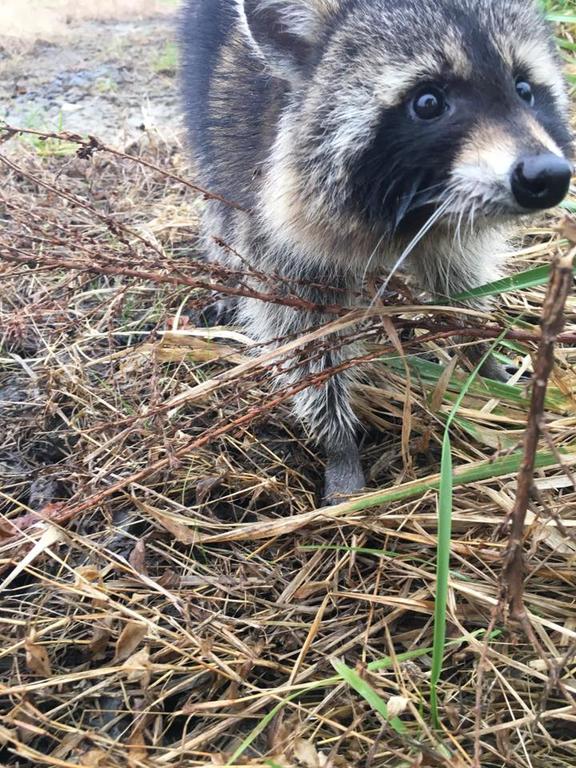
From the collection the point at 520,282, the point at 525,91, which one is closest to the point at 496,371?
the point at 520,282

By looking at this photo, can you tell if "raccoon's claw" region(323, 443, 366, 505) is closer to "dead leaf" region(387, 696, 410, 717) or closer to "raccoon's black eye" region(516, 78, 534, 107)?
"dead leaf" region(387, 696, 410, 717)

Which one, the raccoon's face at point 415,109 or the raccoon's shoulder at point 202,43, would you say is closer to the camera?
the raccoon's face at point 415,109

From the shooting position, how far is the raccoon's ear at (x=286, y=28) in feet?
7.11

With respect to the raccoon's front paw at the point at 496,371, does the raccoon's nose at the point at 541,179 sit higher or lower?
higher

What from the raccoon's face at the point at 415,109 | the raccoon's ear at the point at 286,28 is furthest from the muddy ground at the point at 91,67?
the raccoon's face at the point at 415,109

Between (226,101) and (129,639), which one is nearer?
(129,639)

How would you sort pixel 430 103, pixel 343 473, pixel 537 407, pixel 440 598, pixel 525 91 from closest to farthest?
pixel 537 407 < pixel 440 598 < pixel 430 103 < pixel 525 91 < pixel 343 473

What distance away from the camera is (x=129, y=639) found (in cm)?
187

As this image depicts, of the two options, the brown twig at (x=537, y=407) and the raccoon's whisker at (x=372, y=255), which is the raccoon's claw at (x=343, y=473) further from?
the brown twig at (x=537, y=407)

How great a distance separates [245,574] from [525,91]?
1.64 m

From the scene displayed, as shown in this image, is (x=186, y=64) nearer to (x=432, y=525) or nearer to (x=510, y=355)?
(x=510, y=355)

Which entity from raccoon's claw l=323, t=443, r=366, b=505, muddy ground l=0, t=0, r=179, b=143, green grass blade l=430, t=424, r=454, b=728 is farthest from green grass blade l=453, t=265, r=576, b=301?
muddy ground l=0, t=0, r=179, b=143

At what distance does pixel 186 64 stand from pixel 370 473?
8.01ft

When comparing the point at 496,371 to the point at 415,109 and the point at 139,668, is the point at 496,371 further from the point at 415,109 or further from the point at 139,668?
the point at 139,668
